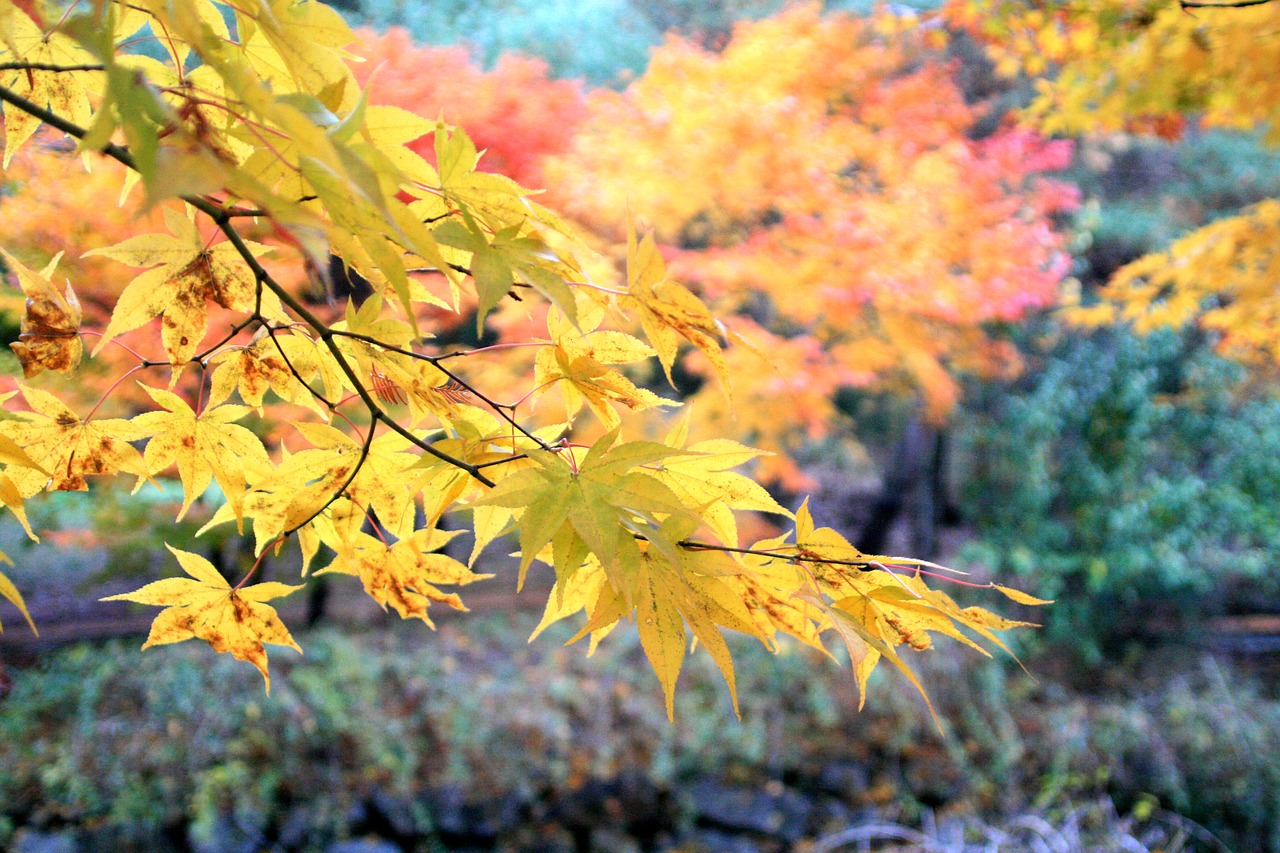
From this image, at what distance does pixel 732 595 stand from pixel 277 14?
378 millimetres

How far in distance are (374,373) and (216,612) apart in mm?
197

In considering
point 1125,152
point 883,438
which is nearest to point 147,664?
point 883,438

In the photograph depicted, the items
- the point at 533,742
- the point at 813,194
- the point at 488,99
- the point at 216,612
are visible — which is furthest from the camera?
the point at 813,194

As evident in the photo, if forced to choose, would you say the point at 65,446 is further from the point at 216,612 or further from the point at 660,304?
the point at 660,304

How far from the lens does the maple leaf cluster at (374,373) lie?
355 mm

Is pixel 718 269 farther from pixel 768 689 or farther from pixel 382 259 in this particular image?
pixel 382 259

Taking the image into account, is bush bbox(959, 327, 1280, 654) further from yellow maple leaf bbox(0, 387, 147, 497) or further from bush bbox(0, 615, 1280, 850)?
yellow maple leaf bbox(0, 387, 147, 497)

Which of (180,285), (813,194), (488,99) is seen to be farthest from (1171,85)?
(180,285)

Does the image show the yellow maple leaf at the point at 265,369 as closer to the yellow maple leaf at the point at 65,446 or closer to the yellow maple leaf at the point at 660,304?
the yellow maple leaf at the point at 65,446

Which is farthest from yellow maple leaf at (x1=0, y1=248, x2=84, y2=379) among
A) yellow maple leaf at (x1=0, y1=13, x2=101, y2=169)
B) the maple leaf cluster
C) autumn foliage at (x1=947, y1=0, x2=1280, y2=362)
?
autumn foliage at (x1=947, y1=0, x2=1280, y2=362)

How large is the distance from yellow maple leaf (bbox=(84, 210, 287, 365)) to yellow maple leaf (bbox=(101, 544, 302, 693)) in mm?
147

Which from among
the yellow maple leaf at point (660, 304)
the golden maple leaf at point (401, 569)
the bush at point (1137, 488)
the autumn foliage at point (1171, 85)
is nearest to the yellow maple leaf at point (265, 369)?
the golden maple leaf at point (401, 569)

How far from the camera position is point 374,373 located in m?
0.52

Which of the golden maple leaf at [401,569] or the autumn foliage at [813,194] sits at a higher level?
the golden maple leaf at [401,569]
